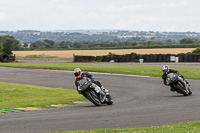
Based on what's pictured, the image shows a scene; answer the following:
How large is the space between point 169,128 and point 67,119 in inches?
154

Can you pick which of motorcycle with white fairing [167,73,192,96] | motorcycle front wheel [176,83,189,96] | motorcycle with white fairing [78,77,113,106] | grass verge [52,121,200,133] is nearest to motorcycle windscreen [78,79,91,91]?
motorcycle with white fairing [78,77,113,106]

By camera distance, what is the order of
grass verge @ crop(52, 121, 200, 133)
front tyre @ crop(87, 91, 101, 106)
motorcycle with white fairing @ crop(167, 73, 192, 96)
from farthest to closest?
motorcycle with white fairing @ crop(167, 73, 192, 96), front tyre @ crop(87, 91, 101, 106), grass verge @ crop(52, 121, 200, 133)

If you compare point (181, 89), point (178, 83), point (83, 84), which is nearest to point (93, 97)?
point (83, 84)

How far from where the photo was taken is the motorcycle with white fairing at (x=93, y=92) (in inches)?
691

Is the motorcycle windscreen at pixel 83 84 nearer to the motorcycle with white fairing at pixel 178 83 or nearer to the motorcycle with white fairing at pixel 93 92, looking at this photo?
the motorcycle with white fairing at pixel 93 92

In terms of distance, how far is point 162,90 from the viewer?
84.2ft

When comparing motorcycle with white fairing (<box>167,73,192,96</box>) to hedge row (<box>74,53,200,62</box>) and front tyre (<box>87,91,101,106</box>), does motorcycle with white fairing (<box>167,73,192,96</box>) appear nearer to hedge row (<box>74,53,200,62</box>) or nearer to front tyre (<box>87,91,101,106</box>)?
front tyre (<box>87,91,101,106</box>)

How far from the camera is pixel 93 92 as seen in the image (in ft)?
58.5

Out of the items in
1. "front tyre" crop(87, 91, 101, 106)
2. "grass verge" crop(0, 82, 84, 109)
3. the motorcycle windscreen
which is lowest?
"grass verge" crop(0, 82, 84, 109)

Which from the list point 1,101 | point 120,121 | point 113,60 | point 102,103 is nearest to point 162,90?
point 102,103

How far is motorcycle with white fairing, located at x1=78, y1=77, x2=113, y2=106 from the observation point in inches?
691

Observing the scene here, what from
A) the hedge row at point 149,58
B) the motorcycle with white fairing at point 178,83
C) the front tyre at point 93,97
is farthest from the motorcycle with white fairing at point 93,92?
the hedge row at point 149,58

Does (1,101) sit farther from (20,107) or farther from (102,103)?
(102,103)

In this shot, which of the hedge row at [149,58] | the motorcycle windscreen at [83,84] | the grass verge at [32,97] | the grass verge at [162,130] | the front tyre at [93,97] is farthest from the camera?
the hedge row at [149,58]
